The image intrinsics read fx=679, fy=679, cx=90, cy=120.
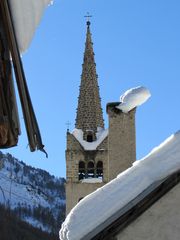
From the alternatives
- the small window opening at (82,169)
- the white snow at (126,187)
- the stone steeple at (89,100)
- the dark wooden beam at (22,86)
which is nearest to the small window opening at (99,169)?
the small window opening at (82,169)

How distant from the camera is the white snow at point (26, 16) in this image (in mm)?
3936

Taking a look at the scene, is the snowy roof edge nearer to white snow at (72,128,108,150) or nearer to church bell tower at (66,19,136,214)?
church bell tower at (66,19,136,214)

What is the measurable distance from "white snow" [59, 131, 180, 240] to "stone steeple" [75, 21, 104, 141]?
2869 cm

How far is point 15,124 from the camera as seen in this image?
415 cm

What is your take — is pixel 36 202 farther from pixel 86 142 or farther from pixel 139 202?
pixel 139 202

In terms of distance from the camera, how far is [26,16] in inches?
156

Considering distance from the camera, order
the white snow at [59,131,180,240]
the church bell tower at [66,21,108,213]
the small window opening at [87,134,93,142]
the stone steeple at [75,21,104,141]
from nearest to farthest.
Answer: the white snow at [59,131,180,240]
the church bell tower at [66,21,108,213]
the small window opening at [87,134,93,142]
the stone steeple at [75,21,104,141]

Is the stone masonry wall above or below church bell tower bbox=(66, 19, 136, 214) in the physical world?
above

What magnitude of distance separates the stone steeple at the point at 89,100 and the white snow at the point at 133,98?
21409 millimetres

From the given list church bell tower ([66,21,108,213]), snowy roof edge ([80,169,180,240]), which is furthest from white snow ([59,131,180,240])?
church bell tower ([66,21,108,213])

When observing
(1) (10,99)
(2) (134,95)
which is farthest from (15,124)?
(2) (134,95)

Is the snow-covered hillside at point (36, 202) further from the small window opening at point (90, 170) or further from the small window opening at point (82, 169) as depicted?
the small window opening at point (82, 169)

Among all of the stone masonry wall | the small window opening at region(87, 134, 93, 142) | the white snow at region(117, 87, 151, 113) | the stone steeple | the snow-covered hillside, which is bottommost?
the snow-covered hillside

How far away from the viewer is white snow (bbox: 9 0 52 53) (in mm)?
3936
